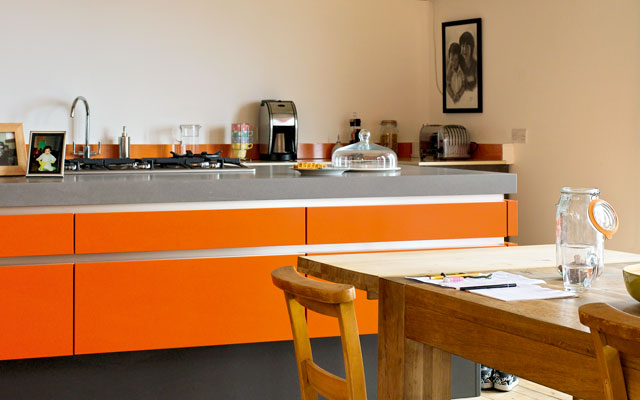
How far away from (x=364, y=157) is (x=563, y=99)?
2.16 m

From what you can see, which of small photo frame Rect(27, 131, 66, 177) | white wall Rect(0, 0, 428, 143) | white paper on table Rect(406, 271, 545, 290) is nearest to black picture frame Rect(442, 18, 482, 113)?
white wall Rect(0, 0, 428, 143)

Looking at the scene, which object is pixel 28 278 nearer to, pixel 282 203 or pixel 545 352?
pixel 282 203

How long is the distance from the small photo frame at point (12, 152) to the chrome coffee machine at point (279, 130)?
2564 millimetres

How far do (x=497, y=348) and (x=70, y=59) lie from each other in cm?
454

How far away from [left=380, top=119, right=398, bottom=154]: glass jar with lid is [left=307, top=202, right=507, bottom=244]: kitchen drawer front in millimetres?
3000

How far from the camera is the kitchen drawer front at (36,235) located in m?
2.59

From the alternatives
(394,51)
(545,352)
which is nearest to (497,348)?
(545,352)

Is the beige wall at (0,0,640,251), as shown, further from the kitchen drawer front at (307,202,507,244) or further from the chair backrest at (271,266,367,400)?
the chair backrest at (271,266,367,400)

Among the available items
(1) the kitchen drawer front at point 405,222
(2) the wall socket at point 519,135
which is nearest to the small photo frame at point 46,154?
(1) the kitchen drawer front at point 405,222

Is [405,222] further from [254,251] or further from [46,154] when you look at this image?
[46,154]

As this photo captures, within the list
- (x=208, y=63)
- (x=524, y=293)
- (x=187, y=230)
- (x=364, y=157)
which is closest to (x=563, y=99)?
(x=364, y=157)

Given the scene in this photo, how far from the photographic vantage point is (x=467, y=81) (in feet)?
18.7

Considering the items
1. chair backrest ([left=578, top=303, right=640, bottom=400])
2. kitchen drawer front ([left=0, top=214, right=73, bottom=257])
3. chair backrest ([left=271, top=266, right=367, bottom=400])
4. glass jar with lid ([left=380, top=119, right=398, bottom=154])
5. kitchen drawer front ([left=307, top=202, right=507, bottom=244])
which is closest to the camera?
chair backrest ([left=578, top=303, right=640, bottom=400])

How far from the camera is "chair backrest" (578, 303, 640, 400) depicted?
1007mm
